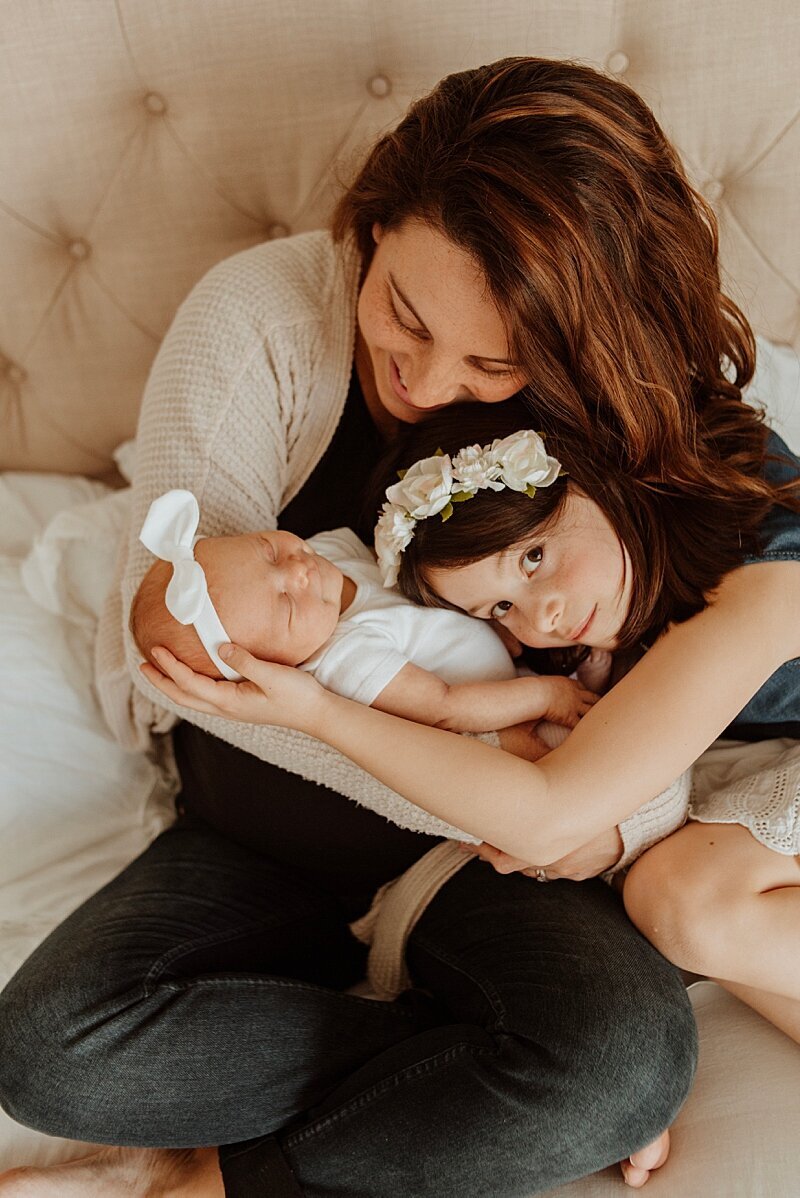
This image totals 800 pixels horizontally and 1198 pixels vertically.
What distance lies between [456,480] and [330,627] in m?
0.24

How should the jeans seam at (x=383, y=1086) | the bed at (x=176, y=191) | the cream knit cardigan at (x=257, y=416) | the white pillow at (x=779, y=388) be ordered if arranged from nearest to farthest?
the jeans seam at (x=383, y=1086)
the cream knit cardigan at (x=257, y=416)
the bed at (x=176, y=191)
the white pillow at (x=779, y=388)

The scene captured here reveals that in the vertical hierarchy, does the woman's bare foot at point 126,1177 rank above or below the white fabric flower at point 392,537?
below

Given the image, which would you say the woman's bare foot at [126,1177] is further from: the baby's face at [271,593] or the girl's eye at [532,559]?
the girl's eye at [532,559]

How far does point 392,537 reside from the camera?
130cm

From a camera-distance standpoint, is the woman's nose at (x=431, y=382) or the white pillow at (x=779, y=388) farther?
the white pillow at (x=779, y=388)

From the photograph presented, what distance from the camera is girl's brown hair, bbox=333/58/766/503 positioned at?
1.08 meters

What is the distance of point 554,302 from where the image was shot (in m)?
1.10

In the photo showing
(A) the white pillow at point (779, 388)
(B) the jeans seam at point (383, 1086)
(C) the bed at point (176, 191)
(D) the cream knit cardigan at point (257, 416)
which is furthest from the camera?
(A) the white pillow at point (779, 388)

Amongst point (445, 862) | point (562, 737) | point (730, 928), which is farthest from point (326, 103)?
point (730, 928)

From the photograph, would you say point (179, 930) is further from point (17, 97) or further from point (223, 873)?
point (17, 97)

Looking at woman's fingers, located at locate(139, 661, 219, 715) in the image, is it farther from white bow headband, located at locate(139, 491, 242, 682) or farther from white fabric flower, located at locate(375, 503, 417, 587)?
white fabric flower, located at locate(375, 503, 417, 587)

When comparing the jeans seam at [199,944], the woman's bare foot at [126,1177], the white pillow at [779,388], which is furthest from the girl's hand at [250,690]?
the white pillow at [779,388]

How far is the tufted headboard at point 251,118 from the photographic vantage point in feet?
4.67

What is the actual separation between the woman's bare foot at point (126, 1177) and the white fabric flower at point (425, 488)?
85cm
